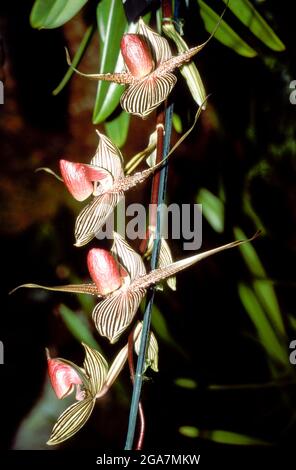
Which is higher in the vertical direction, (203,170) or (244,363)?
(203,170)

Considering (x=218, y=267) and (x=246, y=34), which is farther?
(x=218, y=267)

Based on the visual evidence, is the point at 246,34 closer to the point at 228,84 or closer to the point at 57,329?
the point at 228,84

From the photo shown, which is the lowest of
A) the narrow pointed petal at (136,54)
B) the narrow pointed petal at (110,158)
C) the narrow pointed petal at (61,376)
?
the narrow pointed petal at (61,376)

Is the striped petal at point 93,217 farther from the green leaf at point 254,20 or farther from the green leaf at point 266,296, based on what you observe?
the green leaf at point 266,296

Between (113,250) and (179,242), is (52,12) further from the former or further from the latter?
(179,242)

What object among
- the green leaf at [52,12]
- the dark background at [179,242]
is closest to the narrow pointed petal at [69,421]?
the green leaf at [52,12]

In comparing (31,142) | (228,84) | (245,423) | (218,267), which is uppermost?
(228,84)

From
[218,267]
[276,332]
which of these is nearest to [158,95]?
[276,332]
